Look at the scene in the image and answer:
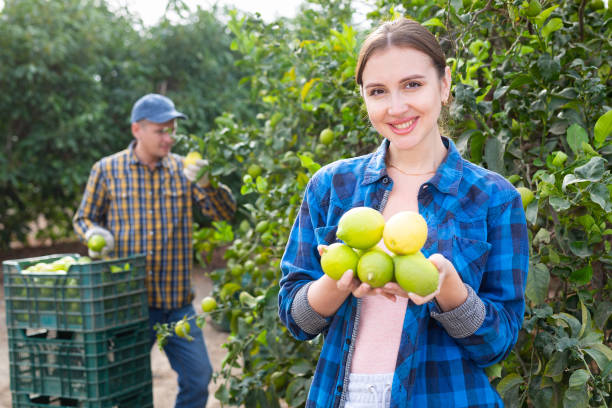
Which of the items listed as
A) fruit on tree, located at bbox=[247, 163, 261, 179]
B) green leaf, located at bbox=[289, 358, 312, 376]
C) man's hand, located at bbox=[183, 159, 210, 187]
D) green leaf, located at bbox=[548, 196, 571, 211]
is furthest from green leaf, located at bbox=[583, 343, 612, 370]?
man's hand, located at bbox=[183, 159, 210, 187]

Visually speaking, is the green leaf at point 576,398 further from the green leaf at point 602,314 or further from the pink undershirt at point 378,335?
the pink undershirt at point 378,335

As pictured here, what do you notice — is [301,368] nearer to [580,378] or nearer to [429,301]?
[580,378]

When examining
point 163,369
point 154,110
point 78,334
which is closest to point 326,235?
point 78,334

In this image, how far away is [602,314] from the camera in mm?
1776

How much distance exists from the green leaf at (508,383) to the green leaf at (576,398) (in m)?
0.14

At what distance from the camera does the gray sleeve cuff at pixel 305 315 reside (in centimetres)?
136

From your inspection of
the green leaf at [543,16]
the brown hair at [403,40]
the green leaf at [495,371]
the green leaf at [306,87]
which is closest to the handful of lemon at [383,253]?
the brown hair at [403,40]

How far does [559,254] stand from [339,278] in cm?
94

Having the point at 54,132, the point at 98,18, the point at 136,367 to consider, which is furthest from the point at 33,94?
the point at 136,367

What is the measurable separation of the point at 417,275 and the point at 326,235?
34 centimetres

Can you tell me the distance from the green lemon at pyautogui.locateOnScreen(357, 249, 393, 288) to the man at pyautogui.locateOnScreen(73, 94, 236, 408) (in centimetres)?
215

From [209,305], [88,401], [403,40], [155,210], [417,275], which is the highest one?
[403,40]

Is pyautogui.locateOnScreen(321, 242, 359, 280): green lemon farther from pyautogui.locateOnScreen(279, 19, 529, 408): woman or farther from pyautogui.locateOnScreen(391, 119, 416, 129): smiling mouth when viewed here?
pyautogui.locateOnScreen(391, 119, 416, 129): smiling mouth

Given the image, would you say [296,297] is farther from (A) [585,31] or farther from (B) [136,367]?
(B) [136,367]
